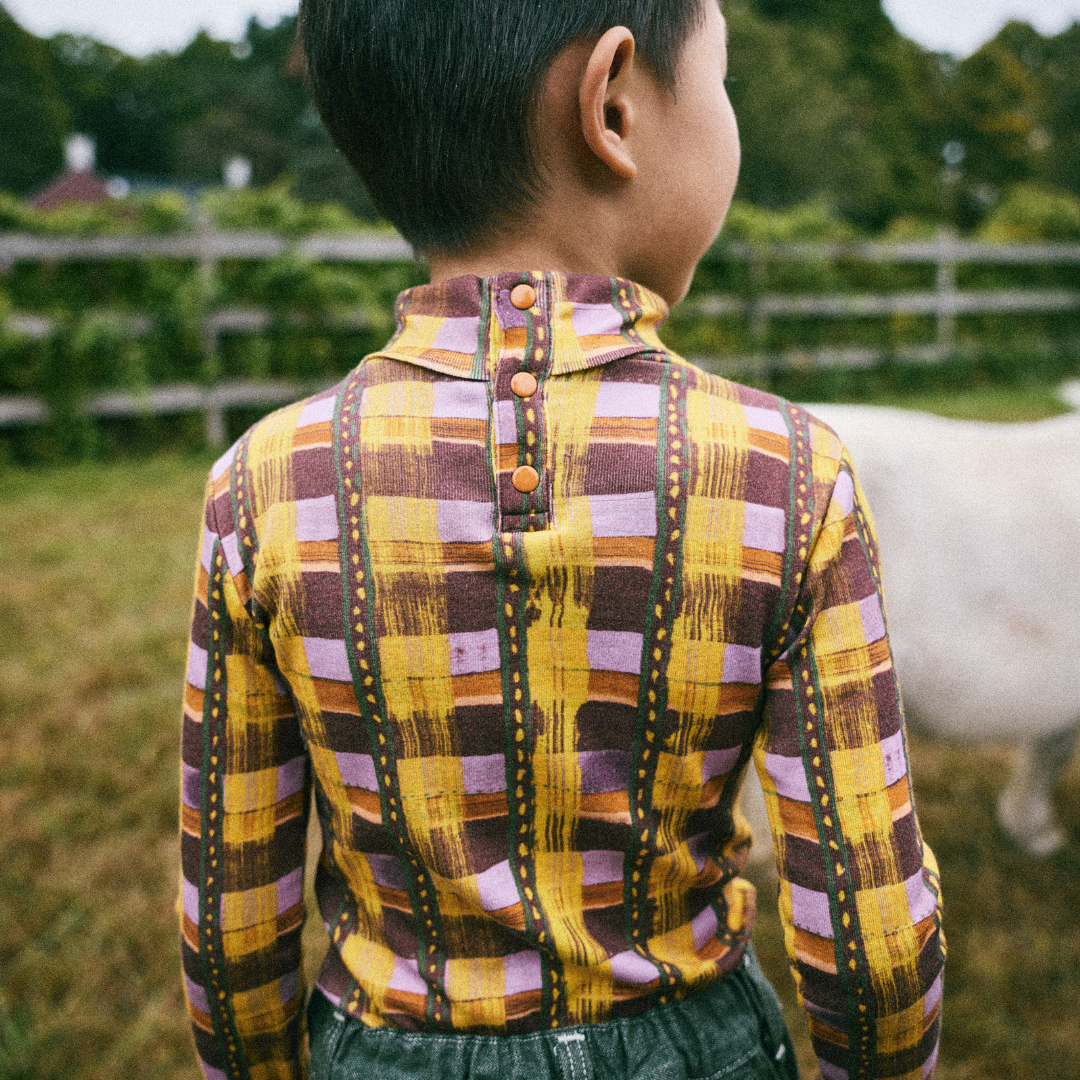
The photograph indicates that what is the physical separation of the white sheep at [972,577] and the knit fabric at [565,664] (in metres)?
0.99

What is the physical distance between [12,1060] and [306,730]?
1268 mm

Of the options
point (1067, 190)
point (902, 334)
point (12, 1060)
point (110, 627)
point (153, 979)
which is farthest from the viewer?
point (1067, 190)

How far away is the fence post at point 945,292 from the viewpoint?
8.55 meters

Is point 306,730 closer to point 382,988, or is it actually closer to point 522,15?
point 382,988

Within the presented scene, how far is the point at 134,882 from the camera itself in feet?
6.51

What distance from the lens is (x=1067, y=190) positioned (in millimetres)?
23047

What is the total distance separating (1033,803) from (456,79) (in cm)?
209

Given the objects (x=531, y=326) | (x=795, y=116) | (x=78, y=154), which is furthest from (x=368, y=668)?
(x=795, y=116)

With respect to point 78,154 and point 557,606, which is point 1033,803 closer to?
Result: point 557,606

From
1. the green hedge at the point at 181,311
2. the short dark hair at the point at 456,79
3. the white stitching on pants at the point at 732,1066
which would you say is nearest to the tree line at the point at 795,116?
the green hedge at the point at 181,311

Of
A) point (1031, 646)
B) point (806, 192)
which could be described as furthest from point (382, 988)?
point (806, 192)

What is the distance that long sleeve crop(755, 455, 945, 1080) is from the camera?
61cm

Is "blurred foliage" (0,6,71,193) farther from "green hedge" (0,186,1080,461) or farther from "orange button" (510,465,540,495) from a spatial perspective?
"orange button" (510,465,540,495)

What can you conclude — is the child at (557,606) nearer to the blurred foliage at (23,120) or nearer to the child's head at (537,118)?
the child's head at (537,118)
